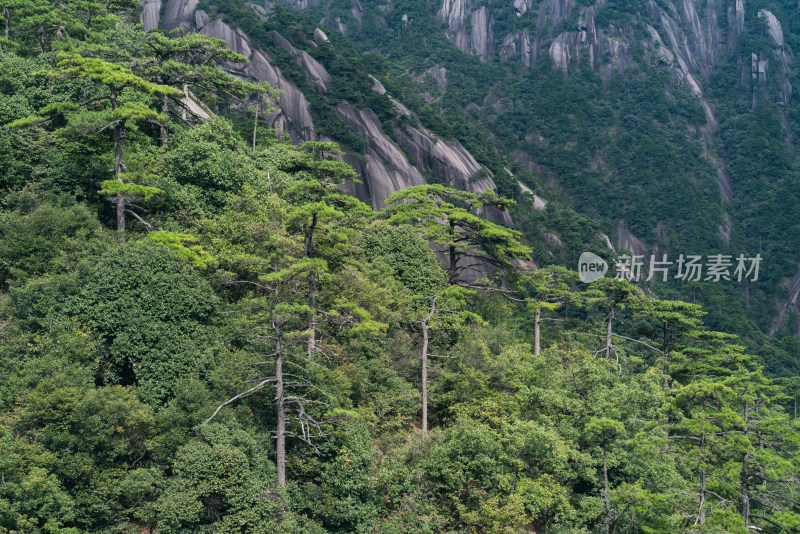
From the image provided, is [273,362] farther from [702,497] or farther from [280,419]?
[702,497]

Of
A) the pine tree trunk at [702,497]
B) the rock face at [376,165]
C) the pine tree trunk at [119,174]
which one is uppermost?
the rock face at [376,165]

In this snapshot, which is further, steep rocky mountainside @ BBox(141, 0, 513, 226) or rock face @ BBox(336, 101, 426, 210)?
steep rocky mountainside @ BBox(141, 0, 513, 226)

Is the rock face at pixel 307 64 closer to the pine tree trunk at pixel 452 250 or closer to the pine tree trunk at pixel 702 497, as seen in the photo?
the pine tree trunk at pixel 452 250

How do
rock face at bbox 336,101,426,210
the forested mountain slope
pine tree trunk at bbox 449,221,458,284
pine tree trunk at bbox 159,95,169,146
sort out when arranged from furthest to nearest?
1. rock face at bbox 336,101,426,210
2. pine tree trunk at bbox 449,221,458,284
3. pine tree trunk at bbox 159,95,169,146
4. the forested mountain slope

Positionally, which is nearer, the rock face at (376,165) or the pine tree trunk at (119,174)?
the pine tree trunk at (119,174)

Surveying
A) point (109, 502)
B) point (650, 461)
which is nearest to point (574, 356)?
point (650, 461)

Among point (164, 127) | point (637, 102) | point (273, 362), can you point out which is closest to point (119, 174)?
point (164, 127)

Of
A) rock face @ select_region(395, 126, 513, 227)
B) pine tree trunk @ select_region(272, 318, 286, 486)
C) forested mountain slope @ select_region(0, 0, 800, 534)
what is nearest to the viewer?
forested mountain slope @ select_region(0, 0, 800, 534)

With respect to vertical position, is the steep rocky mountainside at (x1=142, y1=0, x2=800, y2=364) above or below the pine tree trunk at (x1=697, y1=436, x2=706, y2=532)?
above

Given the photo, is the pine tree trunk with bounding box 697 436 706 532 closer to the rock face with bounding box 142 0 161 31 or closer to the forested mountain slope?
the forested mountain slope

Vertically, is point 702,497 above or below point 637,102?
below

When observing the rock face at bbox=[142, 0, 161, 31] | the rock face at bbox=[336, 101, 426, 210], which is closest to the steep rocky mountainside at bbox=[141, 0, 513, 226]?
the rock face at bbox=[336, 101, 426, 210]

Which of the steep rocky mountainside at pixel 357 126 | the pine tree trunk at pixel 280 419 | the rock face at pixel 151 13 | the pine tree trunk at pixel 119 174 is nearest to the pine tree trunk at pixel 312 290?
the pine tree trunk at pixel 280 419

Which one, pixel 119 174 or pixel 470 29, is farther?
pixel 470 29
